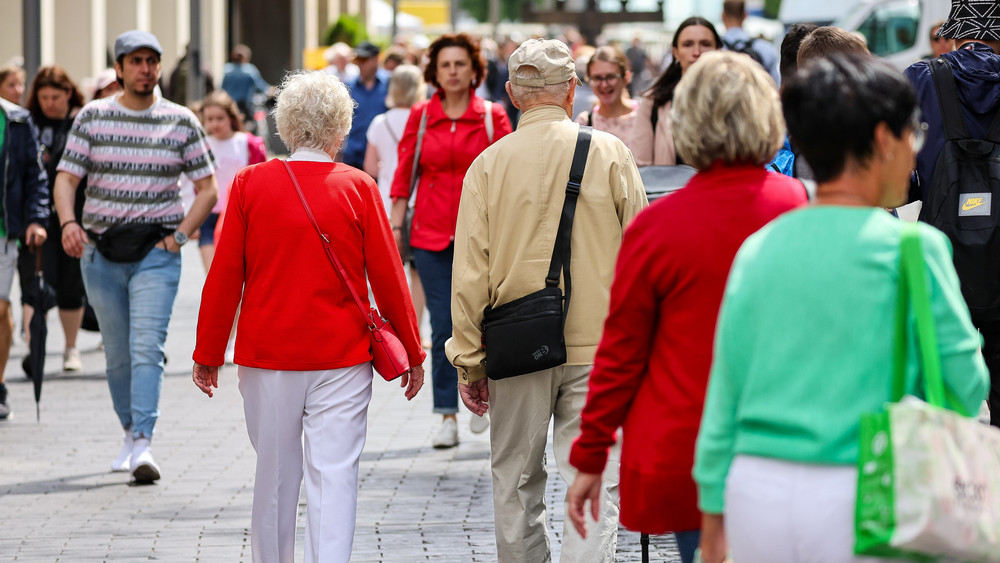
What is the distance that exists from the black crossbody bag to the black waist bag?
295cm

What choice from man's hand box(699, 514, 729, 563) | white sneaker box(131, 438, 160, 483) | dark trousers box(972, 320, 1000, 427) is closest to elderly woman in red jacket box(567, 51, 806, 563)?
man's hand box(699, 514, 729, 563)

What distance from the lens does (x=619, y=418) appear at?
317 centimetres

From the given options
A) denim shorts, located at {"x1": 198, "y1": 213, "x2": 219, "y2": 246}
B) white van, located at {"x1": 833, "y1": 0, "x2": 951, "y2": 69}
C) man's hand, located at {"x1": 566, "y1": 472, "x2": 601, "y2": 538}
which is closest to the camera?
man's hand, located at {"x1": 566, "y1": 472, "x2": 601, "y2": 538}

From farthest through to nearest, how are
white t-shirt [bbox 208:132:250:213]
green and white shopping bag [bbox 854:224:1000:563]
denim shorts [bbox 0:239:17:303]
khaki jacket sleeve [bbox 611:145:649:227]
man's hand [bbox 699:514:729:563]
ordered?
white t-shirt [bbox 208:132:250:213], denim shorts [bbox 0:239:17:303], khaki jacket sleeve [bbox 611:145:649:227], man's hand [bbox 699:514:729:563], green and white shopping bag [bbox 854:224:1000:563]

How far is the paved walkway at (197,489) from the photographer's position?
5.72 metres

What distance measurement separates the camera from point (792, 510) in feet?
8.46

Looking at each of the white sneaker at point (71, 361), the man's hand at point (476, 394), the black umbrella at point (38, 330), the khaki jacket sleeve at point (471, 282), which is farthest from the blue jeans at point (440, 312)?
the white sneaker at point (71, 361)

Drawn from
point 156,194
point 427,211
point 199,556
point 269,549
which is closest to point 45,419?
point 156,194

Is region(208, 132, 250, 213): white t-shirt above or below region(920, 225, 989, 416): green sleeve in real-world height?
below

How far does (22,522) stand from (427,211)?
263cm

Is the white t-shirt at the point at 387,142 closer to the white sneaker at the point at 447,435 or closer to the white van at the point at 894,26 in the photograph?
the white sneaker at the point at 447,435

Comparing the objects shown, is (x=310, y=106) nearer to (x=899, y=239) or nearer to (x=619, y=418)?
(x=619, y=418)

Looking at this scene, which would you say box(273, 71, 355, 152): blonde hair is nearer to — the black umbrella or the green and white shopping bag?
the green and white shopping bag

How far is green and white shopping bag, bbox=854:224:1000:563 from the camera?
2398 mm
